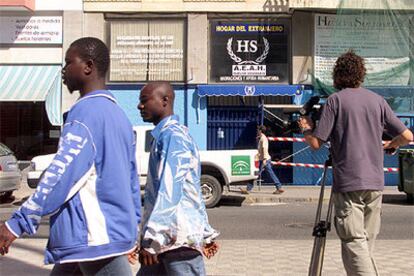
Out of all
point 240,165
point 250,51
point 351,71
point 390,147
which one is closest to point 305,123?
point 351,71

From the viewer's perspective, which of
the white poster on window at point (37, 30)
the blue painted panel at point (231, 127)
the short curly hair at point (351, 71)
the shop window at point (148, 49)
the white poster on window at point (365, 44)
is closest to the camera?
the short curly hair at point (351, 71)

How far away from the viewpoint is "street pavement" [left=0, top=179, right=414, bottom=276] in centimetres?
595

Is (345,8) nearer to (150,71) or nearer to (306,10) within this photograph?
(306,10)

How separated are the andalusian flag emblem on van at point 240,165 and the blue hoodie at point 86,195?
941 centimetres

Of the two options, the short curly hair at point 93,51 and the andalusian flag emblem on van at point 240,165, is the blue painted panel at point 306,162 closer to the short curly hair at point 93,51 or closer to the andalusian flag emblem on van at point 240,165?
the andalusian flag emblem on van at point 240,165

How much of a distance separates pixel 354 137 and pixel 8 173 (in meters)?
10.3

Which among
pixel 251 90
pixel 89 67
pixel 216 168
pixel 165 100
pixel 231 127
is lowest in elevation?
pixel 216 168

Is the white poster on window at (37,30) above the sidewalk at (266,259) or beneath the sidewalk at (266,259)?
above

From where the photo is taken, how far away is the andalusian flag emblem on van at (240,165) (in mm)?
12266

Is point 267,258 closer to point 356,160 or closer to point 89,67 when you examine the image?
point 356,160

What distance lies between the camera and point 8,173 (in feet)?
42.5

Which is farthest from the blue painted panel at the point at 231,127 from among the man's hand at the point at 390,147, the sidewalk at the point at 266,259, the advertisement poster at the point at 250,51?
the man's hand at the point at 390,147

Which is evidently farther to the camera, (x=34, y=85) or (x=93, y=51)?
(x=34, y=85)

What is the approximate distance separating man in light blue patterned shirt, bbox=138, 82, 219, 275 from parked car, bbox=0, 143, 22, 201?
10192mm
